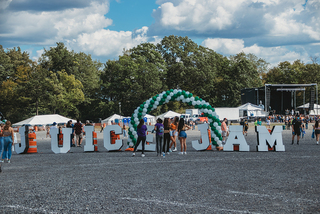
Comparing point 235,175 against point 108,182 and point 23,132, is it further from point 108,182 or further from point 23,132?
point 23,132

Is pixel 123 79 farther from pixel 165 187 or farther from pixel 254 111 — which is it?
pixel 165 187

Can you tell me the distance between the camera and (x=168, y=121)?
1533cm

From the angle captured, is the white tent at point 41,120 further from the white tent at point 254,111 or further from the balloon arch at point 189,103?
the balloon arch at point 189,103

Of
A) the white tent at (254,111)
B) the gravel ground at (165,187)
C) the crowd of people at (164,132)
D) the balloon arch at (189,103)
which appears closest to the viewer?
the gravel ground at (165,187)

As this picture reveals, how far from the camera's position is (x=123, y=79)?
218 ft

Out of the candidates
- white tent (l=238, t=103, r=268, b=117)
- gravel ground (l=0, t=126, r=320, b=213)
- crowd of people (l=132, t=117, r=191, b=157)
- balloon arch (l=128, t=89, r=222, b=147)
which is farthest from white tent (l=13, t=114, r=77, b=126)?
gravel ground (l=0, t=126, r=320, b=213)

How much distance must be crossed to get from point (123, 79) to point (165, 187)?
59043mm

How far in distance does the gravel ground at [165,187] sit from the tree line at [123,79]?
5173cm

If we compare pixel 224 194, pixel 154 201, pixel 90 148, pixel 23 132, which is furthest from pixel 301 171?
pixel 23 132

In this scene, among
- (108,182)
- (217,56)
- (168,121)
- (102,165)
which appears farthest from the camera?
(217,56)

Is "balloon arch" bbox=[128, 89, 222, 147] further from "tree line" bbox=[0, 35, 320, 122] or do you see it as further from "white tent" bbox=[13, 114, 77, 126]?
"tree line" bbox=[0, 35, 320, 122]

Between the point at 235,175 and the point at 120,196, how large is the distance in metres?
3.84

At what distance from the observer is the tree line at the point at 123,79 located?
63125mm

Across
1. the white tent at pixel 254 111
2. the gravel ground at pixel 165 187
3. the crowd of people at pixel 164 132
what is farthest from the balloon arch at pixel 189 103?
the white tent at pixel 254 111
